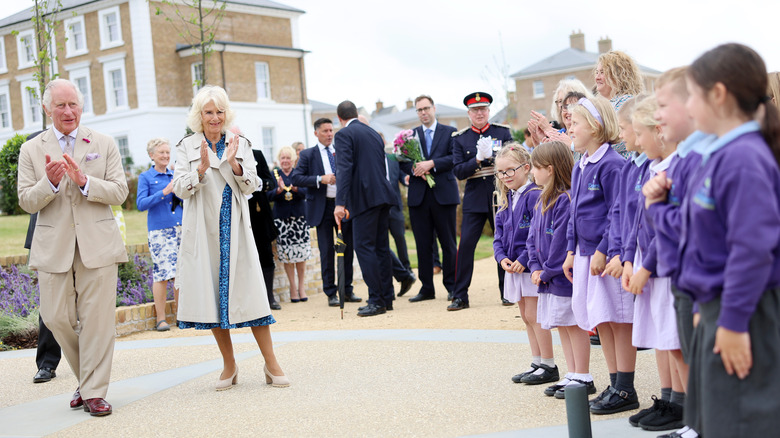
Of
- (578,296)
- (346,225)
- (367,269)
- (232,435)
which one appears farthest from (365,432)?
(346,225)

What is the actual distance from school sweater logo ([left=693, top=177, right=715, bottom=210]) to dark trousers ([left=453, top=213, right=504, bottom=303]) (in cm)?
589

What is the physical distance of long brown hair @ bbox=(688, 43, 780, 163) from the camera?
258 centimetres

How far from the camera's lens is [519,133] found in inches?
1490

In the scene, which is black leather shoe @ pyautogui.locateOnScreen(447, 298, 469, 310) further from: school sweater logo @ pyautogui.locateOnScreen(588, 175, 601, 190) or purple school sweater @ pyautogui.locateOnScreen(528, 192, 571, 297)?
school sweater logo @ pyautogui.locateOnScreen(588, 175, 601, 190)

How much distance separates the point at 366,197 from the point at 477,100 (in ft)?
5.58

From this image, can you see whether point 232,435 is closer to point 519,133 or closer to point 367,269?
point 367,269

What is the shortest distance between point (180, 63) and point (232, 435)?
3533 centimetres

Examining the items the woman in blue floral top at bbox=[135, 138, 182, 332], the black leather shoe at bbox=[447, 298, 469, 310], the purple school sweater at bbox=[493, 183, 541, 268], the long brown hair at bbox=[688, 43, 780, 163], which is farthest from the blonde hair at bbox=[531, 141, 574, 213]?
the woman in blue floral top at bbox=[135, 138, 182, 332]

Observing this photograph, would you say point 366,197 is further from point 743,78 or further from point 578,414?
point 743,78

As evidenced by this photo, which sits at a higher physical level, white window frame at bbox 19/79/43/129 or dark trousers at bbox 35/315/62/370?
white window frame at bbox 19/79/43/129

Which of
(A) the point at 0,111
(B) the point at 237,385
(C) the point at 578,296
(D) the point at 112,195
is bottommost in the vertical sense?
(B) the point at 237,385

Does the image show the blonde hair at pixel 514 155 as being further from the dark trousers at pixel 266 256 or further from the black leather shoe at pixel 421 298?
the dark trousers at pixel 266 256

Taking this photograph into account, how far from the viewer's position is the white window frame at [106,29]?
36406 millimetres

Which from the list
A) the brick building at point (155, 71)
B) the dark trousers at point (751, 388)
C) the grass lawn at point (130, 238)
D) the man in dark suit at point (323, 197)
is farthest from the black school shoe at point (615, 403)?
the brick building at point (155, 71)
